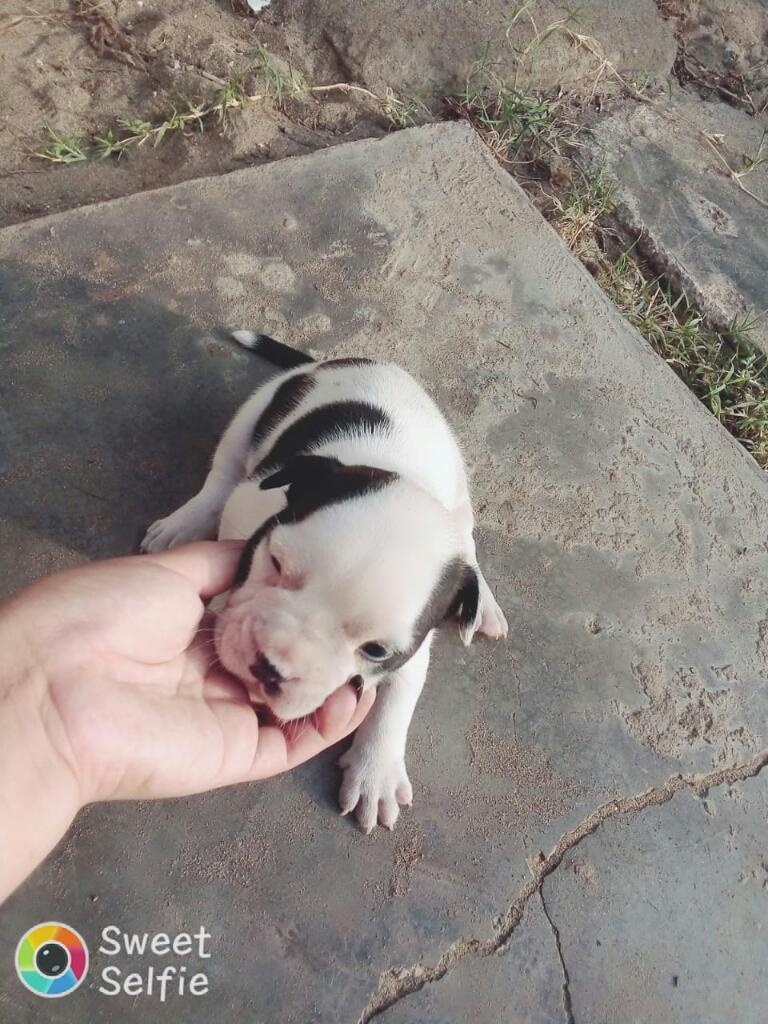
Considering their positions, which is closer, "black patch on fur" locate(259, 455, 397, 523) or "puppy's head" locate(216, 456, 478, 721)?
"puppy's head" locate(216, 456, 478, 721)

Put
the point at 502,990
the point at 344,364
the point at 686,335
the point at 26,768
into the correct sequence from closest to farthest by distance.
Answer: the point at 26,768 < the point at 502,990 < the point at 344,364 < the point at 686,335

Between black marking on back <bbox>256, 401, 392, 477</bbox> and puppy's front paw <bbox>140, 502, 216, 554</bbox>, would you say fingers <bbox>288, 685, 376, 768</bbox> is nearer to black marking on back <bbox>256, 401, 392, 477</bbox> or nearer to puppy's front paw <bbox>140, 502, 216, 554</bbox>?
black marking on back <bbox>256, 401, 392, 477</bbox>

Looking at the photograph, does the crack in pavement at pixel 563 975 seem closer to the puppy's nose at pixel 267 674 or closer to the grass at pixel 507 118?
the puppy's nose at pixel 267 674

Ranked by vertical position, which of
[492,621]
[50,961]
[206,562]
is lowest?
[50,961]

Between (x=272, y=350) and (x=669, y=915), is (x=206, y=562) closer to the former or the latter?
(x=272, y=350)

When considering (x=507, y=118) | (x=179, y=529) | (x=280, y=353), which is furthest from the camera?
(x=507, y=118)

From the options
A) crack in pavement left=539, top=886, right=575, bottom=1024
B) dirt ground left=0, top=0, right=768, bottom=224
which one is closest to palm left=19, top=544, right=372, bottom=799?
crack in pavement left=539, top=886, right=575, bottom=1024

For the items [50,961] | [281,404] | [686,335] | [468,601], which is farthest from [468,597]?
[686,335]
